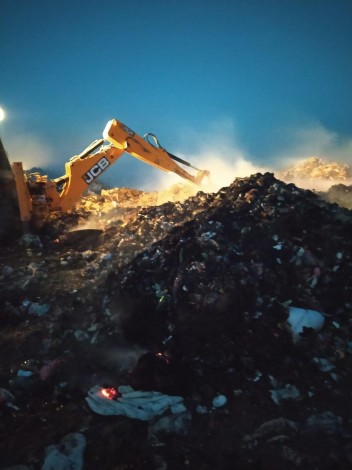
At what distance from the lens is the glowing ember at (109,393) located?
314 cm

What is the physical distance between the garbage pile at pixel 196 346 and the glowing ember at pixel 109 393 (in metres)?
0.02

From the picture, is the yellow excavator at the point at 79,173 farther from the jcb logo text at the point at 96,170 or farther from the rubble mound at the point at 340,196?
the rubble mound at the point at 340,196

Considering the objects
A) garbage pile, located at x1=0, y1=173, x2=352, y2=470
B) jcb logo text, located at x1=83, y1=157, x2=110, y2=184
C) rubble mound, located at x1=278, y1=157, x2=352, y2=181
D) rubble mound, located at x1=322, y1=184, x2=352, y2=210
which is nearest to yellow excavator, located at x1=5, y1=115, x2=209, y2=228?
jcb logo text, located at x1=83, y1=157, x2=110, y2=184

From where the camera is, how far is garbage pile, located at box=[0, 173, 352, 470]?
105 inches

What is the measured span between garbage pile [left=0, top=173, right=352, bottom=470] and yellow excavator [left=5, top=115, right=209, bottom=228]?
1.81 m

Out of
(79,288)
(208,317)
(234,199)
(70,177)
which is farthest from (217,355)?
(70,177)

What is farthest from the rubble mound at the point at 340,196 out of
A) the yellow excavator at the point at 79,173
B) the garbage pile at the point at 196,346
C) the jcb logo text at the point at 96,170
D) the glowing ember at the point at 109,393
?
the glowing ember at the point at 109,393

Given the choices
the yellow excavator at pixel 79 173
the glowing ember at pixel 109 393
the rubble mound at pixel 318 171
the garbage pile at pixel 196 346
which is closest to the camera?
the garbage pile at pixel 196 346

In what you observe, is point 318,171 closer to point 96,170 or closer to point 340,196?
point 340,196

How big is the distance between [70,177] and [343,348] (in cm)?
651

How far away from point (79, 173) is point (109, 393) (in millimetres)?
5668

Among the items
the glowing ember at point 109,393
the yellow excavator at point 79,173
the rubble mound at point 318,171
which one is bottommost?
the glowing ember at point 109,393

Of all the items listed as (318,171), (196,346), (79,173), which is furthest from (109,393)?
(318,171)

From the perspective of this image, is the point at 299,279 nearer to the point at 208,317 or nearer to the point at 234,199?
the point at 208,317
